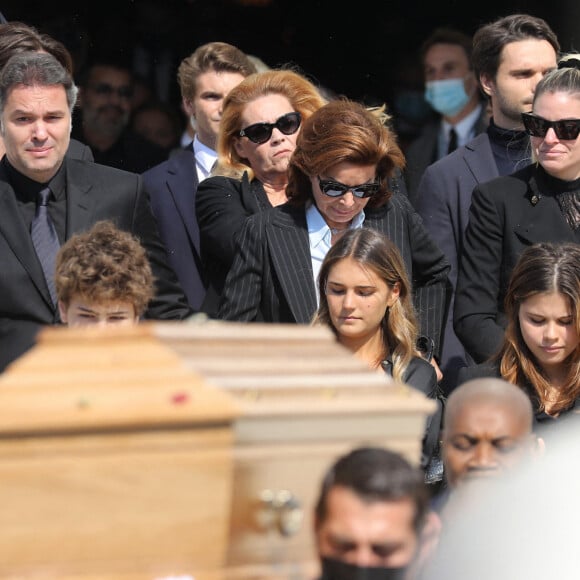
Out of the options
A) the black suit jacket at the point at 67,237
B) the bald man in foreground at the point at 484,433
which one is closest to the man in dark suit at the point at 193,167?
the black suit jacket at the point at 67,237

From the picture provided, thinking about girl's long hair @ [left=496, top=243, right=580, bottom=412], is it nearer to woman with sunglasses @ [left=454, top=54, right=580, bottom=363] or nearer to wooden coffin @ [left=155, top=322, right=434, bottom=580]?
woman with sunglasses @ [left=454, top=54, right=580, bottom=363]

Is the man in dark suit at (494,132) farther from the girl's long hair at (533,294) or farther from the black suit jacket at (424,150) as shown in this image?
the black suit jacket at (424,150)

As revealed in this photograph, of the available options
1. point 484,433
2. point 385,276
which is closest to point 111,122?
point 385,276

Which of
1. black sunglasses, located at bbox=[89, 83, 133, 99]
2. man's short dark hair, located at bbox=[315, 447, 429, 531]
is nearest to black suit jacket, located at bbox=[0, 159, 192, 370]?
man's short dark hair, located at bbox=[315, 447, 429, 531]

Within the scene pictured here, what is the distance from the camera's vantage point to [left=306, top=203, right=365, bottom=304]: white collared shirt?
4832 mm

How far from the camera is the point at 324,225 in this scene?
488 cm

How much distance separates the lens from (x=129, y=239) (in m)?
4.26

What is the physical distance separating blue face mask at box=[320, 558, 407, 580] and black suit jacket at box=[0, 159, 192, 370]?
2.19 m

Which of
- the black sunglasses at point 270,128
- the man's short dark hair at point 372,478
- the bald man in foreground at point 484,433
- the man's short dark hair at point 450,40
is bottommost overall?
the bald man in foreground at point 484,433

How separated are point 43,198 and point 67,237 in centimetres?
17

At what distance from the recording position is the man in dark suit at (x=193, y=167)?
18.4 ft

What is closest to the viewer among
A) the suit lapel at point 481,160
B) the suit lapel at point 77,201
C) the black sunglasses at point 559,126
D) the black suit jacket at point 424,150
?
the suit lapel at point 77,201

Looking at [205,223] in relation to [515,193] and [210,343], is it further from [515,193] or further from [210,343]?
[210,343]

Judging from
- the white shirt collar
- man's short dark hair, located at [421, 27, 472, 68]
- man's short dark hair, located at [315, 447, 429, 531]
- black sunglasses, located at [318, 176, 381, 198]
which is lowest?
man's short dark hair, located at [315, 447, 429, 531]
